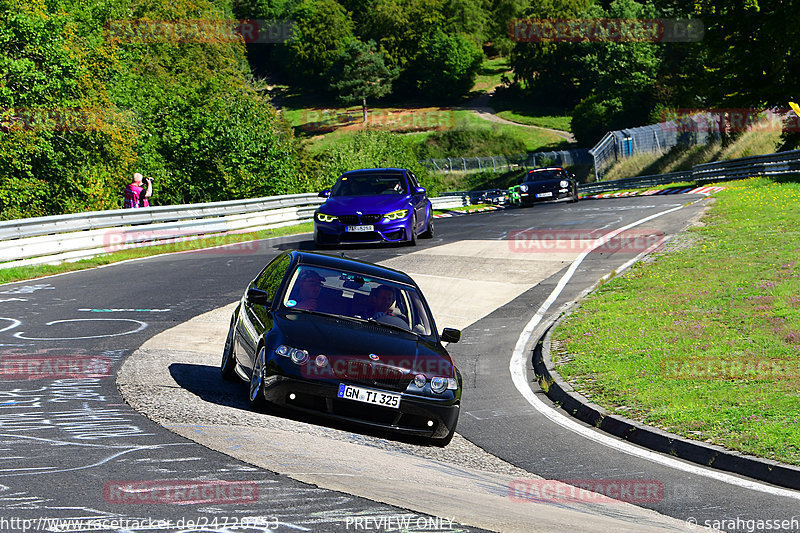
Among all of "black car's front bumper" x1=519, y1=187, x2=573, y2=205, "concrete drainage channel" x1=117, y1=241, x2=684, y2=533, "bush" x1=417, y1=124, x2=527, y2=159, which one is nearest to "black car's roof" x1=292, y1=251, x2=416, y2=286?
"concrete drainage channel" x1=117, y1=241, x2=684, y2=533

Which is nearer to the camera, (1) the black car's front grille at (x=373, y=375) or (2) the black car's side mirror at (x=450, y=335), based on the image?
(1) the black car's front grille at (x=373, y=375)

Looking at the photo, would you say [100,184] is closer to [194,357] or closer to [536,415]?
[194,357]

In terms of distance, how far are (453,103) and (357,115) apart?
50.9 ft

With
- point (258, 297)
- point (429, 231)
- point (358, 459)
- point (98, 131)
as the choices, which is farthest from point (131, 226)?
point (358, 459)

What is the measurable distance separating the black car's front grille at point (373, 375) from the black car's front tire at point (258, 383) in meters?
0.66

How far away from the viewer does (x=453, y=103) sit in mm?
132250

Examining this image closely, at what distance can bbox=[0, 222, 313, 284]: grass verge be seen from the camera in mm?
18281

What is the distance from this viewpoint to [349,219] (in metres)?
20.8

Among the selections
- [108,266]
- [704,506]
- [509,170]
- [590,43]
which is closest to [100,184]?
[108,266]

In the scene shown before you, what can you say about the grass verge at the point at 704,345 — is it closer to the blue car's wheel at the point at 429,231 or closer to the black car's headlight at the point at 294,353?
the black car's headlight at the point at 294,353

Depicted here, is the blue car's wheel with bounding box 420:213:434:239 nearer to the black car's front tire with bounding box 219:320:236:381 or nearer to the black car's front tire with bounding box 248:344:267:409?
the black car's front tire with bounding box 219:320:236:381

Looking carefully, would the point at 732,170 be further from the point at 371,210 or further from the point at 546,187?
the point at 371,210

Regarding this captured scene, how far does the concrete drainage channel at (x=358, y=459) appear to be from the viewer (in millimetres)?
6039

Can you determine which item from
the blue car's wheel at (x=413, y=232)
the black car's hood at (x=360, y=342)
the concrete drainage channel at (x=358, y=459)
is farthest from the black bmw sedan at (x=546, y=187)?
the black car's hood at (x=360, y=342)
